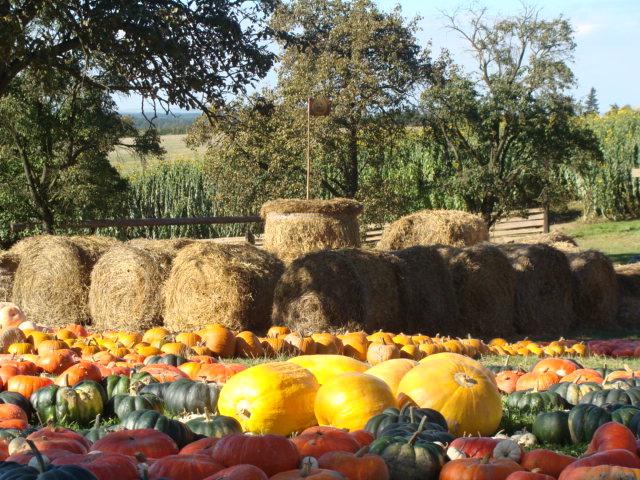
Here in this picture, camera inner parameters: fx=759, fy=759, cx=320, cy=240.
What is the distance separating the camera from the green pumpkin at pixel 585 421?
14.1ft

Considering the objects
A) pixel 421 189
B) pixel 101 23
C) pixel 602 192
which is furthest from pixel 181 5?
pixel 602 192

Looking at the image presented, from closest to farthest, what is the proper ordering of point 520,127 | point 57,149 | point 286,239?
point 286,239 → point 57,149 → point 520,127

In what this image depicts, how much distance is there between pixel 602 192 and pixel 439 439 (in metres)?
26.0

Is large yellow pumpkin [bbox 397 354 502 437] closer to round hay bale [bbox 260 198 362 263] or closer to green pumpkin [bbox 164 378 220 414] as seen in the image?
green pumpkin [bbox 164 378 220 414]

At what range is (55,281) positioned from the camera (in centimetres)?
1216

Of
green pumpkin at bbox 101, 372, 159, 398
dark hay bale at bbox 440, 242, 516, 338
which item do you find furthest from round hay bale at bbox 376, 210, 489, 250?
green pumpkin at bbox 101, 372, 159, 398

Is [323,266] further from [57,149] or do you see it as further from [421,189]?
[421,189]

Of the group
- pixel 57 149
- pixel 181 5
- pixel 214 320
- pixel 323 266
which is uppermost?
pixel 181 5

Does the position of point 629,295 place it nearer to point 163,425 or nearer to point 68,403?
point 68,403

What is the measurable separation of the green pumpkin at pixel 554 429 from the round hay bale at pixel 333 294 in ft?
18.8

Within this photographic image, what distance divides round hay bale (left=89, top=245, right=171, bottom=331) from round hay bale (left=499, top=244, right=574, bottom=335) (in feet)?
20.1

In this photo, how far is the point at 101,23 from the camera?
32.4 ft

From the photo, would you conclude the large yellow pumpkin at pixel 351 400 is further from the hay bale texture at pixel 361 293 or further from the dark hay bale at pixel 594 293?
the dark hay bale at pixel 594 293

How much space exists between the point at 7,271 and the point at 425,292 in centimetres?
724
